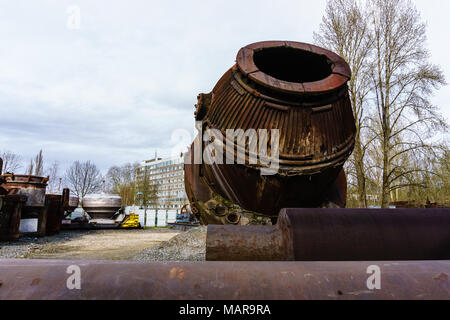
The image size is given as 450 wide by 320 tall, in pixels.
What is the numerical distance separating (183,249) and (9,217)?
23.5ft

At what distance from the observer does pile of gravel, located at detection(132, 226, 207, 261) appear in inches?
160

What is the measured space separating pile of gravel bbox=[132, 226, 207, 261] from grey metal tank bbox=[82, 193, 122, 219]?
1404cm

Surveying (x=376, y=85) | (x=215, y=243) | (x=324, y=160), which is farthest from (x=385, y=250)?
(x=376, y=85)

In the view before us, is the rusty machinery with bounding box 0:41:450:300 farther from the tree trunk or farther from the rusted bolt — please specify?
the tree trunk

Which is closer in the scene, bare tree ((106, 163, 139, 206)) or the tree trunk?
the tree trunk

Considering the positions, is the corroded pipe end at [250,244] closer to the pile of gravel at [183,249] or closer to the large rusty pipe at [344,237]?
the large rusty pipe at [344,237]

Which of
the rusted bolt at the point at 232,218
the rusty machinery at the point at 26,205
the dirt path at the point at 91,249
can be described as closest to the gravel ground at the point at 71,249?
the dirt path at the point at 91,249

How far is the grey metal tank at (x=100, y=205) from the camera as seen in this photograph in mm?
17359

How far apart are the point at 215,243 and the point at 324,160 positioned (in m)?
1.51

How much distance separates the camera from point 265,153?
265 cm

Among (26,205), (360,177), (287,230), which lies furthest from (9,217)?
(360,177)

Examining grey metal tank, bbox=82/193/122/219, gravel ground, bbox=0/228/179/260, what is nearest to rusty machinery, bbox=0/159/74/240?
gravel ground, bbox=0/228/179/260

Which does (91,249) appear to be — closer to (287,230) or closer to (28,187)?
(28,187)
